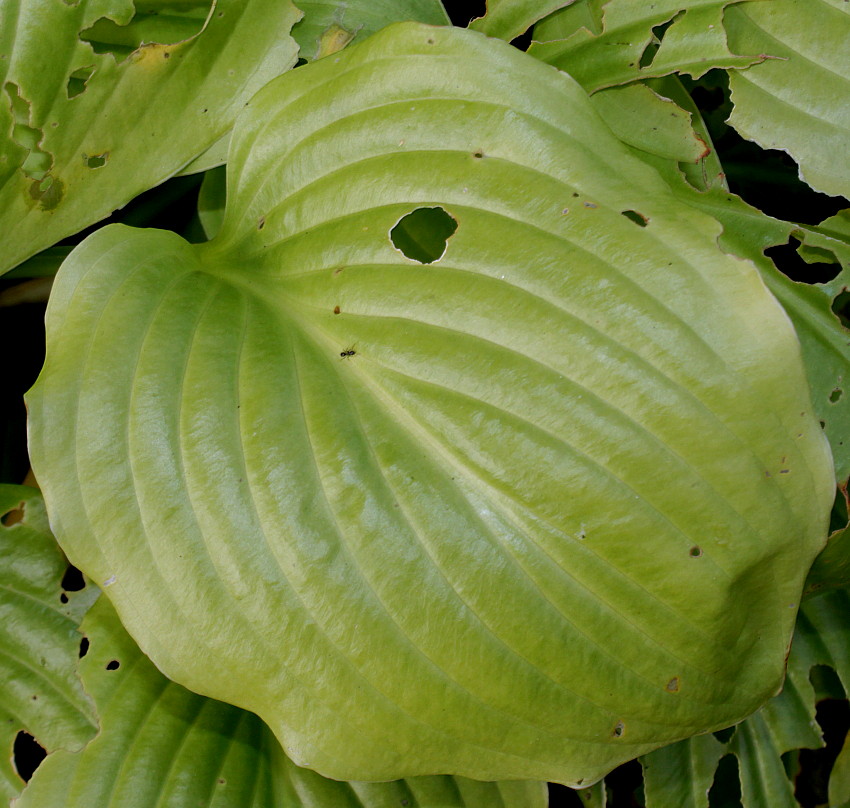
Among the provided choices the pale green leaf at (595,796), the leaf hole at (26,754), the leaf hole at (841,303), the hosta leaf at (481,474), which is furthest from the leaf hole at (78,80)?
the pale green leaf at (595,796)

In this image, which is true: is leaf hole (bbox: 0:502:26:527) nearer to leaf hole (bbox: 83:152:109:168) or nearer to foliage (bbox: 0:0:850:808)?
foliage (bbox: 0:0:850:808)

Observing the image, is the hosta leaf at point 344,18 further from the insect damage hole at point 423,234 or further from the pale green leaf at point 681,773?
the pale green leaf at point 681,773

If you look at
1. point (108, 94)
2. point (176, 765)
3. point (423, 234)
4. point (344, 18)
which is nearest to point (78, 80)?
point (108, 94)

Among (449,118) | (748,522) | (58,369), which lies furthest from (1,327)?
(748,522)

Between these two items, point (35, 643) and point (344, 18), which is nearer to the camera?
point (35, 643)

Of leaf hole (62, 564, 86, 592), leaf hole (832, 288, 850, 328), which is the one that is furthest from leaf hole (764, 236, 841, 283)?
leaf hole (62, 564, 86, 592)

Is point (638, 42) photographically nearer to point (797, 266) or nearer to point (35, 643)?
point (797, 266)

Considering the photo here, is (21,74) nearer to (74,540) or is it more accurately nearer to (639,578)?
(74,540)
